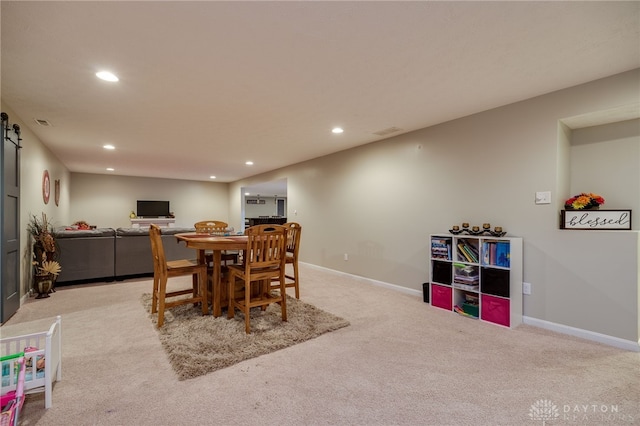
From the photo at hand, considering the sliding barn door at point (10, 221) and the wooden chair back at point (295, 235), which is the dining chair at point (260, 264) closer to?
the wooden chair back at point (295, 235)

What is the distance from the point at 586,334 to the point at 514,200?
1.33 meters

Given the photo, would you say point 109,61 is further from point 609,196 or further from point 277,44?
point 609,196

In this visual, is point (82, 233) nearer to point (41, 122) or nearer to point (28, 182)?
point (28, 182)

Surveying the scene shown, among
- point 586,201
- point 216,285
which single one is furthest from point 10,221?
point 586,201

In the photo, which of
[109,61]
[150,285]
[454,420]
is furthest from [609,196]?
[150,285]

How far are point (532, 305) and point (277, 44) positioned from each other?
10.9ft

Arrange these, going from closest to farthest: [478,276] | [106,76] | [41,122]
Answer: [106,76] → [478,276] → [41,122]

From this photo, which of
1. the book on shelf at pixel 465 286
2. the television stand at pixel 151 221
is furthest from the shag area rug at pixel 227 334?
the television stand at pixel 151 221

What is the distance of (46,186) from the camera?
15.8 ft

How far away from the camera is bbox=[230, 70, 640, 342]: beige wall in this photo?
251 cm

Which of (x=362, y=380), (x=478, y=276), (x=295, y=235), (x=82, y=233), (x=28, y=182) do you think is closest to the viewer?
(x=362, y=380)

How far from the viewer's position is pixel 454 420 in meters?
1.54

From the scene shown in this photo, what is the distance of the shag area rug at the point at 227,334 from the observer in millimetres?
2111

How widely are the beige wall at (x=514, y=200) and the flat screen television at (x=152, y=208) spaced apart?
6.79 meters
